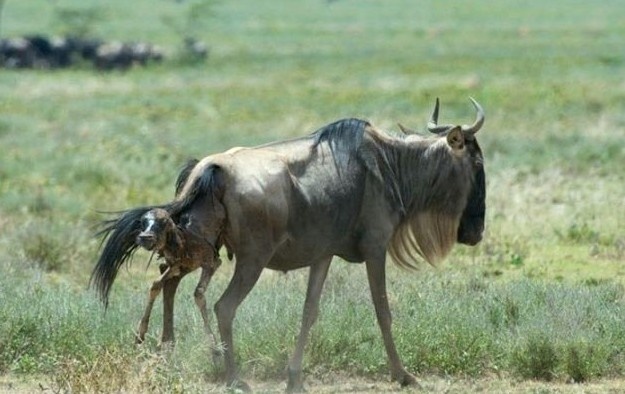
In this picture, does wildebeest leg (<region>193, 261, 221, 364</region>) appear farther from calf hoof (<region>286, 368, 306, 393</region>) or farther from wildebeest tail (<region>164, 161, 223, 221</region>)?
calf hoof (<region>286, 368, 306, 393</region>)

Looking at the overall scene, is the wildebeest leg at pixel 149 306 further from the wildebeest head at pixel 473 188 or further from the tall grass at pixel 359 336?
the wildebeest head at pixel 473 188

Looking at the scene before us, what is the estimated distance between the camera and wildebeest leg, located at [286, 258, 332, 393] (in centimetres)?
954

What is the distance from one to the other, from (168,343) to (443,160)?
2.26 metres

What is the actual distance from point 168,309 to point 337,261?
4.19 meters

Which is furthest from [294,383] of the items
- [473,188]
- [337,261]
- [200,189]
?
[337,261]

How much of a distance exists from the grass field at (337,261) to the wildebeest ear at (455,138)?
1192 mm

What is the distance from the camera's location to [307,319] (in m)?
9.70

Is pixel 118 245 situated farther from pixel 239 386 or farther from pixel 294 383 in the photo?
pixel 294 383

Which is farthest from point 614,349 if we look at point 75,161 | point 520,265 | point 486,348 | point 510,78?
point 510,78

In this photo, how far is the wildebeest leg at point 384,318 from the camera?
31.6 feet

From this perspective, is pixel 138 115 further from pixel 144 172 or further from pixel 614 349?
pixel 614 349

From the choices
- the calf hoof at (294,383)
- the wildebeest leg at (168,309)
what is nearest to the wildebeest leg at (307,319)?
the calf hoof at (294,383)

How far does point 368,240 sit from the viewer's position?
31.8 ft

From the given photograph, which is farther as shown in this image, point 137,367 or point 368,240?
point 368,240
